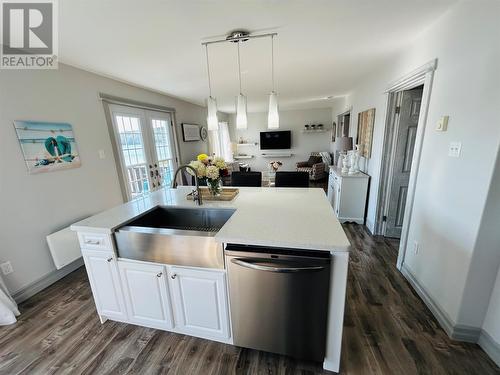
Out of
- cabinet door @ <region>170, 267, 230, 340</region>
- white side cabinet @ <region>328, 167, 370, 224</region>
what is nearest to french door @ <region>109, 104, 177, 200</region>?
cabinet door @ <region>170, 267, 230, 340</region>

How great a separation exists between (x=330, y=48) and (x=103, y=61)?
8.38ft

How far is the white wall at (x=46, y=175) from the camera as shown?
188cm

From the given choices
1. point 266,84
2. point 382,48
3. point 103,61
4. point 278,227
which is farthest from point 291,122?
point 278,227

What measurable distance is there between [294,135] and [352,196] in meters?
4.69

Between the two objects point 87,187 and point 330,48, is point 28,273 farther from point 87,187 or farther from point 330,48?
point 330,48

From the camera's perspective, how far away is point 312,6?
1483 millimetres

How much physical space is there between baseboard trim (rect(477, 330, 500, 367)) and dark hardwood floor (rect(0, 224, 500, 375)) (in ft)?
0.12

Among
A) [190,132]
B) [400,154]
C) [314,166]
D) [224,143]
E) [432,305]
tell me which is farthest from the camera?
[224,143]

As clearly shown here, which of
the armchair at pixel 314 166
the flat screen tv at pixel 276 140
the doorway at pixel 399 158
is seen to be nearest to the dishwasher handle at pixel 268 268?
the doorway at pixel 399 158

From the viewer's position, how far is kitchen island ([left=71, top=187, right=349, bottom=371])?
1.17m

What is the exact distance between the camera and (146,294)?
151cm

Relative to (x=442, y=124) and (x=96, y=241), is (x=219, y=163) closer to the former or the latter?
(x=96, y=241)

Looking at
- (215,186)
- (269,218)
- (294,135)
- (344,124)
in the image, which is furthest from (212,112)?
(294,135)

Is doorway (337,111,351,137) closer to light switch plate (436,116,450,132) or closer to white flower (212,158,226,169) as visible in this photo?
light switch plate (436,116,450,132)
